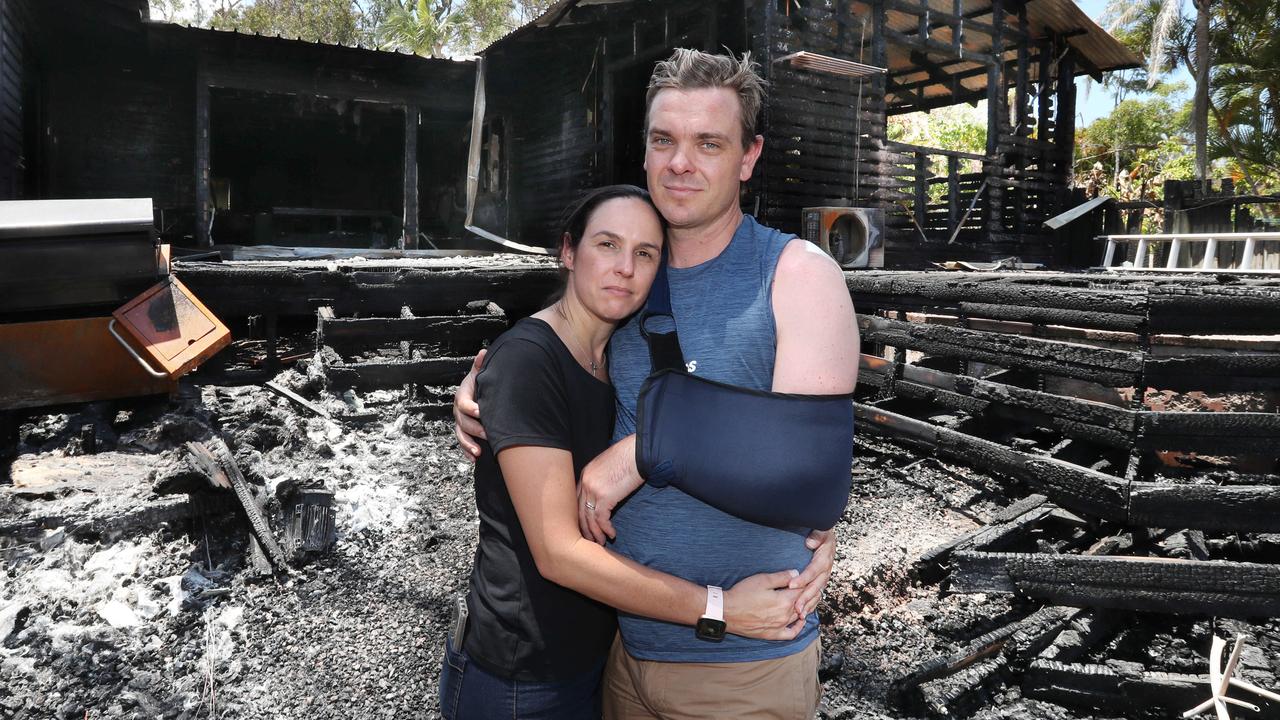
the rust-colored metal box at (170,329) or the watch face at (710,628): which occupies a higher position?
the rust-colored metal box at (170,329)

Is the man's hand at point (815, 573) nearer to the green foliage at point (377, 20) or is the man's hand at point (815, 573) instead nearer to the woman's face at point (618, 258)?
the woman's face at point (618, 258)

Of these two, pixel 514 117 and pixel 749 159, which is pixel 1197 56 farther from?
pixel 749 159

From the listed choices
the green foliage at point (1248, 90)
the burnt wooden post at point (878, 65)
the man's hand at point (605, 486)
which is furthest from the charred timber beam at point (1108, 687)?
the green foliage at point (1248, 90)

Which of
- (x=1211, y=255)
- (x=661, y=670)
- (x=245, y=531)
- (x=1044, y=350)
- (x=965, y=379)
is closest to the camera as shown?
(x=661, y=670)

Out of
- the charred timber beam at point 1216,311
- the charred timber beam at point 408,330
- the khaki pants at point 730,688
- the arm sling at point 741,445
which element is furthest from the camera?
the charred timber beam at point 408,330

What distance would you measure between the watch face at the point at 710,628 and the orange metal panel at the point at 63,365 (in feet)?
17.4

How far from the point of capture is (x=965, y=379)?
5.82 meters

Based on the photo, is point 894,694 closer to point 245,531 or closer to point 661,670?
point 661,670

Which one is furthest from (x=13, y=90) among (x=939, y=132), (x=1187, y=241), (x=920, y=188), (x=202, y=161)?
(x=939, y=132)

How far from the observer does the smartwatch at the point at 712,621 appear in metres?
1.55

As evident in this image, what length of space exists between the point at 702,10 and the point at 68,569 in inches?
425

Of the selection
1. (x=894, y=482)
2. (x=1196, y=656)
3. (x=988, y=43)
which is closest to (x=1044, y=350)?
(x=894, y=482)

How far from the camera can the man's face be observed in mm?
1725

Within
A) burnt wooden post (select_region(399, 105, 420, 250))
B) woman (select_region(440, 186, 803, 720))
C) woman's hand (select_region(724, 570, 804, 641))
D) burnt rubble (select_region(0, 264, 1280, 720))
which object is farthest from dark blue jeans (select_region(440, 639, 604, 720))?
burnt wooden post (select_region(399, 105, 420, 250))
